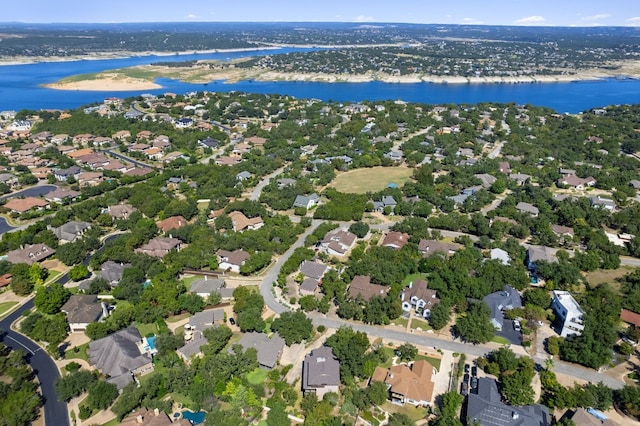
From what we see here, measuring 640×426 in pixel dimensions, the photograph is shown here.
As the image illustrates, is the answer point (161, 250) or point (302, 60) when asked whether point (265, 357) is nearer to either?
point (161, 250)

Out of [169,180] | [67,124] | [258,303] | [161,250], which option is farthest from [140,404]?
[67,124]

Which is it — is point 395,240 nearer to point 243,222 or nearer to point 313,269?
point 313,269

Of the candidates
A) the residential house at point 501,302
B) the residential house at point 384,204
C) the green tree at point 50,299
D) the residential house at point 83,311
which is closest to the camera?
the residential house at point 83,311

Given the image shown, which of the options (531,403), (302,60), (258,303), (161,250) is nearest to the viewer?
(531,403)

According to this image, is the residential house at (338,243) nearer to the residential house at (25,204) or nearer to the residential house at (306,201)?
the residential house at (306,201)

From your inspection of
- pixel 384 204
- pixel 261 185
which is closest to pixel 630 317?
pixel 384 204

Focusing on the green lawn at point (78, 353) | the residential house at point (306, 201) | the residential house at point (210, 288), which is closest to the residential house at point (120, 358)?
the green lawn at point (78, 353)
